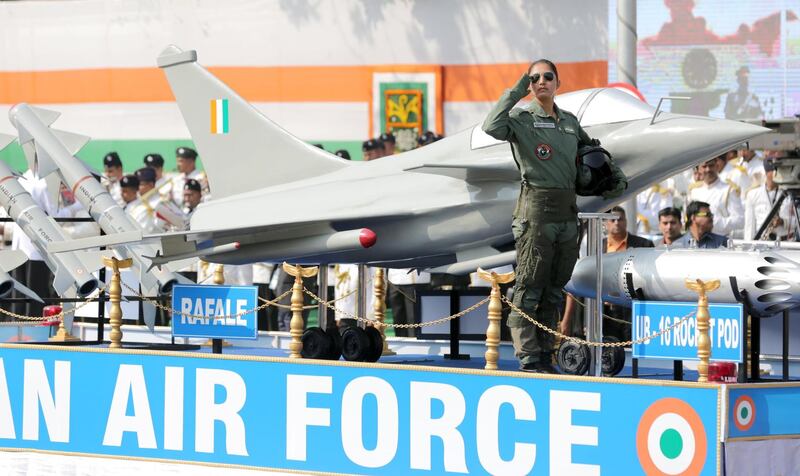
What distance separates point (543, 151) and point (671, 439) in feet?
7.30

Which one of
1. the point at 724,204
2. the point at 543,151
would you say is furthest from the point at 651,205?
the point at 543,151

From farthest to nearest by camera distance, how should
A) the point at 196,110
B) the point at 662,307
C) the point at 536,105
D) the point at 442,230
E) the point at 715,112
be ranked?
the point at 715,112 < the point at 196,110 < the point at 442,230 < the point at 536,105 < the point at 662,307

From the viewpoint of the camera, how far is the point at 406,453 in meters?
9.15

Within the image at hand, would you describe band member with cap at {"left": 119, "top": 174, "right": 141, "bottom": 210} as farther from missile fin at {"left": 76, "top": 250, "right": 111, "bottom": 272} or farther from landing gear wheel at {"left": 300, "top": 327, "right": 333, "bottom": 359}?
landing gear wheel at {"left": 300, "top": 327, "right": 333, "bottom": 359}

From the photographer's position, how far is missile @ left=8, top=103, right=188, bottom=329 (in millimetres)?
13758

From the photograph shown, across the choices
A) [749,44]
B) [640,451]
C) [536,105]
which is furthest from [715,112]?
[640,451]

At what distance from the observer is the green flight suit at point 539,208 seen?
9250 mm

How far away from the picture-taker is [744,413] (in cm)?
820

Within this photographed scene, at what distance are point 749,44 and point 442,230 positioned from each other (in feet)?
37.5

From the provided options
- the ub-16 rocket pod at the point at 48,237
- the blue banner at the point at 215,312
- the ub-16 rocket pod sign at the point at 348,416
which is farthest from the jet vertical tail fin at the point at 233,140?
the ub-16 rocket pod sign at the point at 348,416

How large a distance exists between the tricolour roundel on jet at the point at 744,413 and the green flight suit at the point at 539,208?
1.68 meters

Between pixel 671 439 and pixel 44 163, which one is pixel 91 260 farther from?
pixel 671 439

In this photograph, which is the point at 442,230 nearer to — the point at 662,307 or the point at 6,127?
the point at 662,307

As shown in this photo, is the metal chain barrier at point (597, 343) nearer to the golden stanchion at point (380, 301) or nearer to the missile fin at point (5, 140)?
the golden stanchion at point (380, 301)
